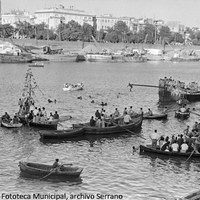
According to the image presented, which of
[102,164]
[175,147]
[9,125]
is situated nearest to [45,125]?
[9,125]

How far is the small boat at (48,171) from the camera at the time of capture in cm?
3362

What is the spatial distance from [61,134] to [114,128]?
18.2 ft

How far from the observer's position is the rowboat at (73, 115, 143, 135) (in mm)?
46531

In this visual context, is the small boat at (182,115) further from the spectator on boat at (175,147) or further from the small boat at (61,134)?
the spectator on boat at (175,147)

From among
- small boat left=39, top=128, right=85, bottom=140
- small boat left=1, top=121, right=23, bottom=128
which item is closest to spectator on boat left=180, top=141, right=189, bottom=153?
small boat left=39, top=128, right=85, bottom=140

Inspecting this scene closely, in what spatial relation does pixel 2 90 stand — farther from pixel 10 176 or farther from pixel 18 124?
pixel 10 176

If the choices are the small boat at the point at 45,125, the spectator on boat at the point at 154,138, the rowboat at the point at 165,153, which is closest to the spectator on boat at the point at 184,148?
the rowboat at the point at 165,153

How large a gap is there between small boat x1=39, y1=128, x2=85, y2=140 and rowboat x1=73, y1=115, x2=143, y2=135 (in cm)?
85

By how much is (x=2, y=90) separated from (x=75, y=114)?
28.5 meters

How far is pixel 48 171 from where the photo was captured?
3359cm

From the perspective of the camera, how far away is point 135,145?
147ft

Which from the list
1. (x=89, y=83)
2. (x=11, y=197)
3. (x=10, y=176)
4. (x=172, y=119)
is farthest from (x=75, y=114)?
(x=89, y=83)

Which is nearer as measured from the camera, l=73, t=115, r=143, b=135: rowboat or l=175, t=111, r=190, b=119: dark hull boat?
l=73, t=115, r=143, b=135: rowboat

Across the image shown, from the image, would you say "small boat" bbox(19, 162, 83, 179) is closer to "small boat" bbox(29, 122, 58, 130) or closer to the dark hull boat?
"small boat" bbox(29, 122, 58, 130)
